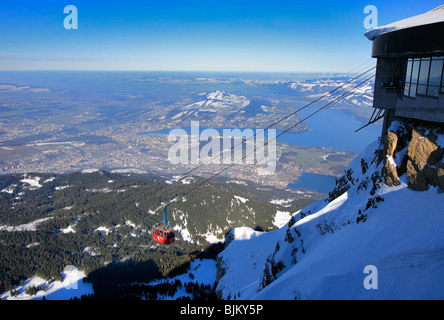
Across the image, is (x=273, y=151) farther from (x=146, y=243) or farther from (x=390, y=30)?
Answer: (x=390, y=30)

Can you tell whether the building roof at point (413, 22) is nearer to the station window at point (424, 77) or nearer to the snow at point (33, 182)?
the station window at point (424, 77)

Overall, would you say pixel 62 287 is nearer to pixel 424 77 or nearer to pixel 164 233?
pixel 164 233

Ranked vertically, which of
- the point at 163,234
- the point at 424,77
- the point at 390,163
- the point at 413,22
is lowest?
the point at 163,234

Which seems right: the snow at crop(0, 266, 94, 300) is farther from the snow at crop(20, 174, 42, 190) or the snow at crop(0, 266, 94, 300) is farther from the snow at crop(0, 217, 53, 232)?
the snow at crop(20, 174, 42, 190)

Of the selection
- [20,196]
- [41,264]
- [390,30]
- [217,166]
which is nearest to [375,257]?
[390,30]

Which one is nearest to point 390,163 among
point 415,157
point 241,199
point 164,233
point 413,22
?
point 415,157

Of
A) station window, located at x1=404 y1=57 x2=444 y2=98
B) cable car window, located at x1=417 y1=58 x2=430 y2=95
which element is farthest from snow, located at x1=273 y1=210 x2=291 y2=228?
cable car window, located at x1=417 y1=58 x2=430 y2=95
